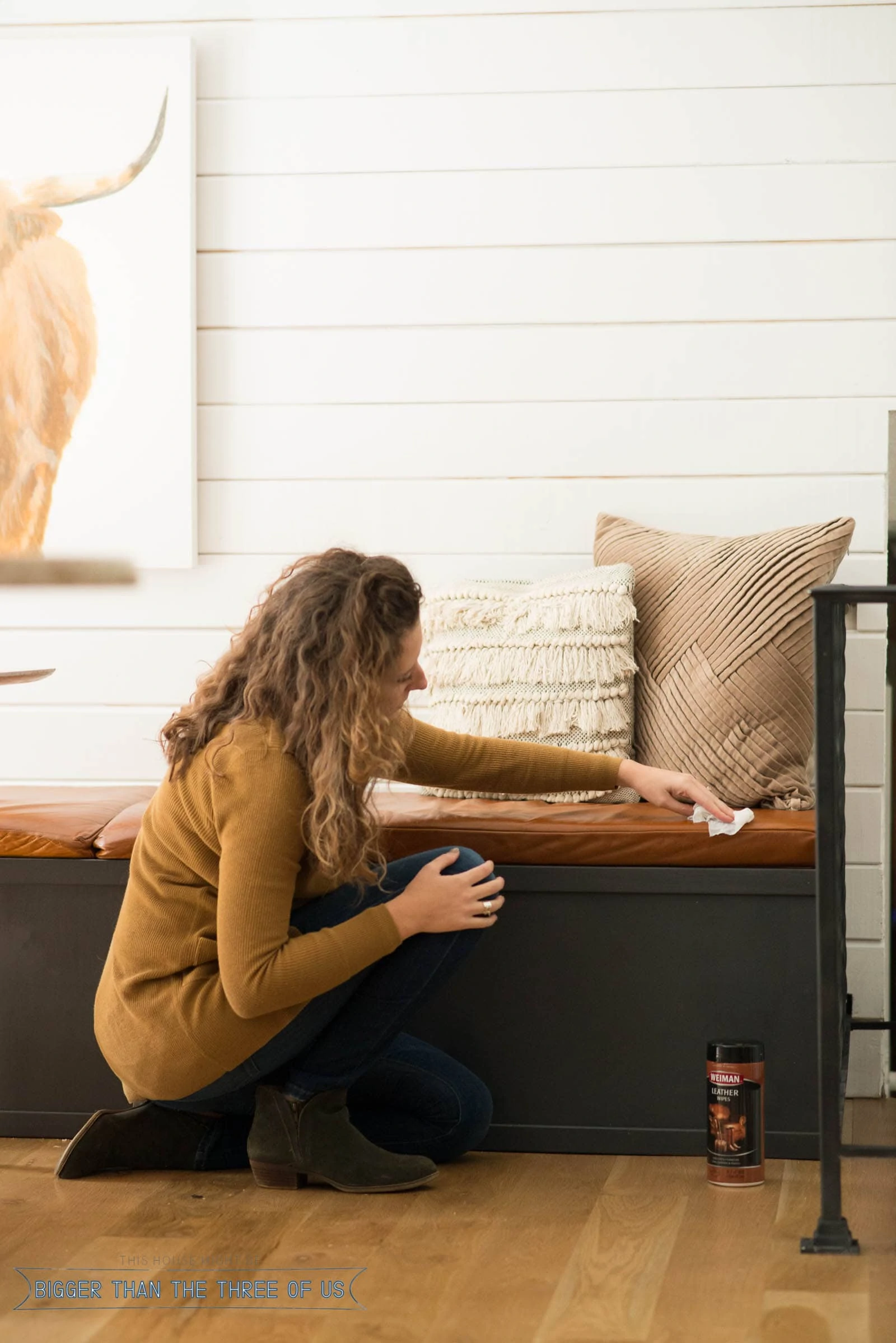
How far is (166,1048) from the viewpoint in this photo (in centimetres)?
190

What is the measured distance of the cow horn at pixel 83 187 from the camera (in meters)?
2.89

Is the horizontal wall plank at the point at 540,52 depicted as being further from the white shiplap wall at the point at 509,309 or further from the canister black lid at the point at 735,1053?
the canister black lid at the point at 735,1053

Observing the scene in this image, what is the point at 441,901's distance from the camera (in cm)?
193

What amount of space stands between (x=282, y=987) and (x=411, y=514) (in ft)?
4.29

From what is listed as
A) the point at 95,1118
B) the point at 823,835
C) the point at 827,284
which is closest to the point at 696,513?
the point at 827,284

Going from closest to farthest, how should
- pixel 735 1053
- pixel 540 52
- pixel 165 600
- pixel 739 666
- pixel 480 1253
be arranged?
pixel 480 1253 → pixel 735 1053 → pixel 739 666 → pixel 540 52 → pixel 165 600

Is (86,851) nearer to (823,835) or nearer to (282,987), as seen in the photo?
(282,987)

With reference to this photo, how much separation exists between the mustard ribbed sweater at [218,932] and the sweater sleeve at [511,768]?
1.09 feet

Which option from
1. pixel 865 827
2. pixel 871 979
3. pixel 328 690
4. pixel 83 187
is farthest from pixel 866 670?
pixel 83 187

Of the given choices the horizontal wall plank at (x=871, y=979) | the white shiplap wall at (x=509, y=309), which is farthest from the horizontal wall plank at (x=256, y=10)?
the horizontal wall plank at (x=871, y=979)

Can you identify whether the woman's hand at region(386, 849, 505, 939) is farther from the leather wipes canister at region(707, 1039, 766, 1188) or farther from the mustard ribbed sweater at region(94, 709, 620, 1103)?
the leather wipes canister at region(707, 1039, 766, 1188)

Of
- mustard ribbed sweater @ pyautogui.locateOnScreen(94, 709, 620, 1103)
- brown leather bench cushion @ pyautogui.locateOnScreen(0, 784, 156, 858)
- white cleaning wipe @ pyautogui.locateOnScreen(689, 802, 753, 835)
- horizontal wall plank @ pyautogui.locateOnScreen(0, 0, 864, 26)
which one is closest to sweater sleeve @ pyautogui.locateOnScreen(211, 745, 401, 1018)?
mustard ribbed sweater @ pyautogui.locateOnScreen(94, 709, 620, 1103)

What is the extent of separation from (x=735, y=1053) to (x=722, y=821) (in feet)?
1.17

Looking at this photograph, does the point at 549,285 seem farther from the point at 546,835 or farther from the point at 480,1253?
the point at 480,1253
